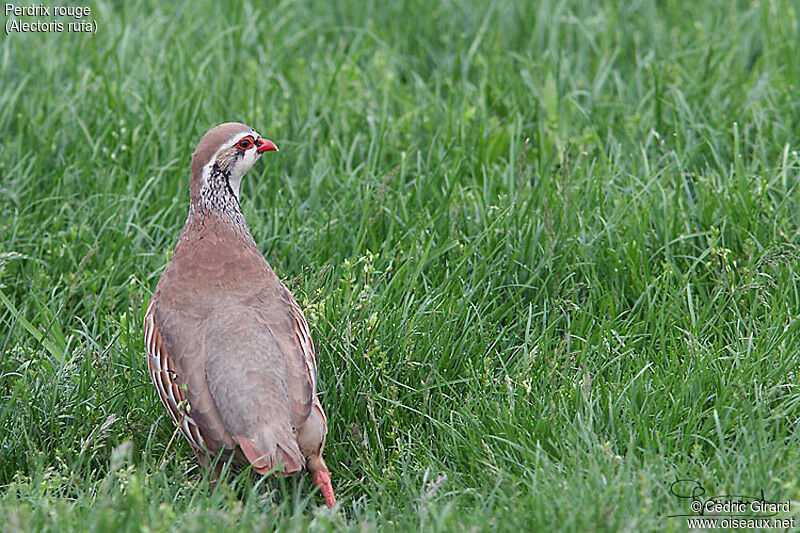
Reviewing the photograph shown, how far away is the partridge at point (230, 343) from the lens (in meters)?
4.14

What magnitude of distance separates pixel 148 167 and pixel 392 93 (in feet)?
5.77

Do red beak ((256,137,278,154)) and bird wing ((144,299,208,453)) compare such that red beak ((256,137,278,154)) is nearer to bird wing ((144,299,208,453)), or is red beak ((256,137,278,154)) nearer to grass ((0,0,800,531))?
grass ((0,0,800,531))

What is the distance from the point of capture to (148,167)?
6.07 metres

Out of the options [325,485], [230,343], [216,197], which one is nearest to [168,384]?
[230,343]

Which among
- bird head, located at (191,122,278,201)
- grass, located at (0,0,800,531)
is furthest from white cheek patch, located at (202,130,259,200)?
grass, located at (0,0,800,531)

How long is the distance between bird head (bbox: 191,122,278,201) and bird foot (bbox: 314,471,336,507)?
1541 mm

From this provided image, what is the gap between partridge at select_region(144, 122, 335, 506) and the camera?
414 cm

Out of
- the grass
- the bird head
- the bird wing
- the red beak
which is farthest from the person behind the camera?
the red beak

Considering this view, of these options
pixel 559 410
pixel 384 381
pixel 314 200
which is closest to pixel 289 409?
pixel 384 381

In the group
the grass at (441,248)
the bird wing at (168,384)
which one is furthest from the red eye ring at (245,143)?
the bird wing at (168,384)

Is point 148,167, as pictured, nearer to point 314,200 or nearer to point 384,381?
point 314,200

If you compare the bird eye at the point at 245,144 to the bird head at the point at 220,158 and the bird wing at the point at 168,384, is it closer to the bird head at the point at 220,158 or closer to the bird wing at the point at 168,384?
the bird head at the point at 220,158

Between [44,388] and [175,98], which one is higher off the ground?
[175,98]

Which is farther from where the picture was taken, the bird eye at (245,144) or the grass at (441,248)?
the bird eye at (245,144)
